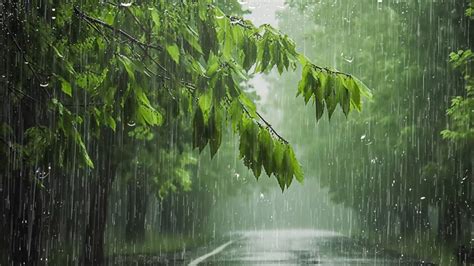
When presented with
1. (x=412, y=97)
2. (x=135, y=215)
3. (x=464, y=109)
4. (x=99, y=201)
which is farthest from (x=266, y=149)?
(x=135, y=215)

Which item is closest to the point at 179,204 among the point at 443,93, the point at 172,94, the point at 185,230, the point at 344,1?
the point at 185,230

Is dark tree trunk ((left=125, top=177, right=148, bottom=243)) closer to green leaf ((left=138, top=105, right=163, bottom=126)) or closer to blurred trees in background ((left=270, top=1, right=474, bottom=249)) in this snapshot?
blurred trees in background ((left=270, top=1, right=474, bottom=249))

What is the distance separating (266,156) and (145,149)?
14352 millimetres

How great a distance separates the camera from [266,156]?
129 inches

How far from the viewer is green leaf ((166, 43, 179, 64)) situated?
354 cm

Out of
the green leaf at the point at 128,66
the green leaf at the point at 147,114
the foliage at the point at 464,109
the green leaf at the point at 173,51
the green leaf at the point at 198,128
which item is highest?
the foliage at the point at 464,109

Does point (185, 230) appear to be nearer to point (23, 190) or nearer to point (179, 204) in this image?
point (179, 204)

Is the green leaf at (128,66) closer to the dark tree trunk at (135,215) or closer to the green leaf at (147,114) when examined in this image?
the green leaf at (147,114)

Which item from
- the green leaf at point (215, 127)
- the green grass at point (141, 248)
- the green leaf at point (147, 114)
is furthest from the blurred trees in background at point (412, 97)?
the green leaf at point (215, 127)

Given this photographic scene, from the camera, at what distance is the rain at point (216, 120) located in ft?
11.5

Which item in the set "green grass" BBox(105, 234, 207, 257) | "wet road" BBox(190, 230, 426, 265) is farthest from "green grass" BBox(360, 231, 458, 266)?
"green grass" BBox(105, 234, 207, 257)

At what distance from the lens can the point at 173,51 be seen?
3561mm

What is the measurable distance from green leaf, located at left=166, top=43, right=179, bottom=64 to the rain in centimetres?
1

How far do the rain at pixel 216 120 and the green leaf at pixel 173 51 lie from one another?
0.05ft
